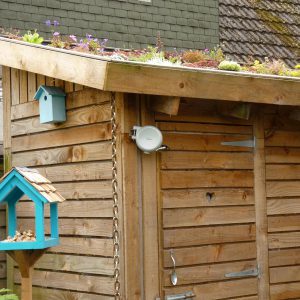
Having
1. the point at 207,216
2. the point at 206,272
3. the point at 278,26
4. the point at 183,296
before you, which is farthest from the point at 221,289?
the point at 278,26

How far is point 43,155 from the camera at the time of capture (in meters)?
6.57

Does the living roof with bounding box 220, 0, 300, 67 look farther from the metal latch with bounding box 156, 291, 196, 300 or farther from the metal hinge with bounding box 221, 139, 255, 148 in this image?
the metal latch with bounding box 156, 291, 196, 300

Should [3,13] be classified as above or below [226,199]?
above

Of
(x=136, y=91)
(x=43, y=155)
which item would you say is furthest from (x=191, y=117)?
(x=43, y=155)

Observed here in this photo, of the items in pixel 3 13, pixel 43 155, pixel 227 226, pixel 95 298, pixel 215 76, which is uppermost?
pixel 3 13

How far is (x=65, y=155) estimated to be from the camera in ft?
20.7

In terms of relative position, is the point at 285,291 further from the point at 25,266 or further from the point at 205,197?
the point at 25,266

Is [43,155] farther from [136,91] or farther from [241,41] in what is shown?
[241,41]

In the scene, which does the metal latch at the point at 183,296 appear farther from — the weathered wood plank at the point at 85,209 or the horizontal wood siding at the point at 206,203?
the weathered wood plank at the point at 85,209

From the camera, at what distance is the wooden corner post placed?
648 cm

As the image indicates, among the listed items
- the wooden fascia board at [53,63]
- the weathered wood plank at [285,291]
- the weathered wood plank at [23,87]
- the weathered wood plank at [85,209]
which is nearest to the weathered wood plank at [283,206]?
the weathered wood plank at [285,291]

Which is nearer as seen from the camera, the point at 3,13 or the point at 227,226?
the point at 227,226

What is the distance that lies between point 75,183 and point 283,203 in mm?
1823

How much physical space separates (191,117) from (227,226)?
934 millimetres
